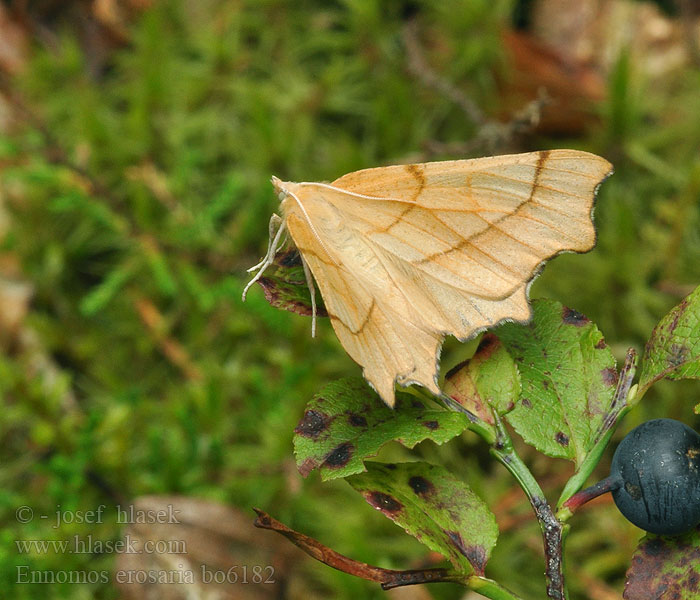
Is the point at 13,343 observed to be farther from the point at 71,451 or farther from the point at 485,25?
the point at 485,25

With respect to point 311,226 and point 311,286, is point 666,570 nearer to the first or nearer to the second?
point 311,286

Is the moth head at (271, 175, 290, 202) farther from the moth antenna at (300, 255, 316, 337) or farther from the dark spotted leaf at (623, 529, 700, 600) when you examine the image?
the dark spotted leaf at (623, 529, 700, 600)

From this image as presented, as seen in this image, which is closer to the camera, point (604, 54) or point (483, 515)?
point (483, 515)

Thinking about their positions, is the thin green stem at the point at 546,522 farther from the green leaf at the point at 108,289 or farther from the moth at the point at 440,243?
the green leaf at the point at 108,289

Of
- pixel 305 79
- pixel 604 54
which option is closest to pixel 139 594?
pixel 305 79

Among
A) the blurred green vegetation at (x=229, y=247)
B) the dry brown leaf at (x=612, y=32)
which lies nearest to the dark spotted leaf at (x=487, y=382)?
the blurred green vegetation at (x=229, y=247)

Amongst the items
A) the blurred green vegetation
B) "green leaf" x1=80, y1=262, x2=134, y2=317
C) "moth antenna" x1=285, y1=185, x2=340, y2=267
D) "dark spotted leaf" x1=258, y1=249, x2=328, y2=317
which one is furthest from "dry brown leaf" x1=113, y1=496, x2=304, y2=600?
"moth antenna" x1=285, y1=185, x2=340, y2=267
